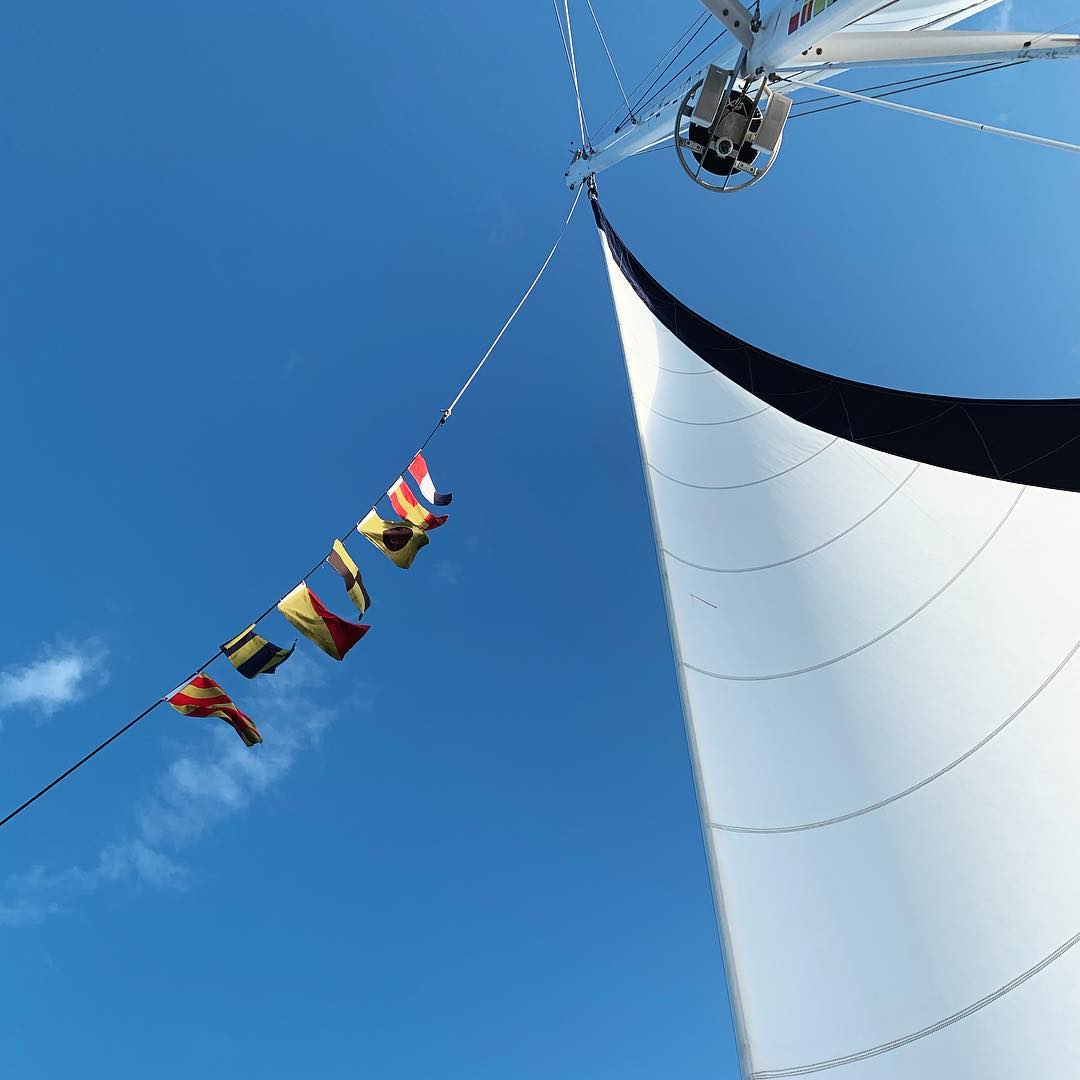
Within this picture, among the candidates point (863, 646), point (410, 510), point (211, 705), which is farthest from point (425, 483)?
point (863, 646)

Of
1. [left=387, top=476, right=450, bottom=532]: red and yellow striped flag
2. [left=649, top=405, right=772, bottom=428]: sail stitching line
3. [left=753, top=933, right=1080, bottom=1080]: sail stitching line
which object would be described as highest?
[left=649, top=405, right=772, bottom=428]: sail stitching line

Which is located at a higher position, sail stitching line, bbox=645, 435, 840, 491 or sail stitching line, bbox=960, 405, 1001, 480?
sail stitching line, bbox=645, 435, 840, 491

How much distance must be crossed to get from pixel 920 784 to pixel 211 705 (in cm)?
498

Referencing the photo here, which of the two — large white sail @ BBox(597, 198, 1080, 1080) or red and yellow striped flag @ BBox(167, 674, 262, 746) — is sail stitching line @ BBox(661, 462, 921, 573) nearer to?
large white sail @ BBox(597, 198, 1080, 1080)

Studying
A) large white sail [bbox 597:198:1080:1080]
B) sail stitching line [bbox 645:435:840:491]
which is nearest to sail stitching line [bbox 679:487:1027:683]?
large white sail [bbox 597:198:1080:1080]

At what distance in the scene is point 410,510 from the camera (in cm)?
708

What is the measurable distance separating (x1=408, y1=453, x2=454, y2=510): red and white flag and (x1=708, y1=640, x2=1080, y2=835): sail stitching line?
446 cm

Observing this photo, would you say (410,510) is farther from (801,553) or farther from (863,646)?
(863,646)

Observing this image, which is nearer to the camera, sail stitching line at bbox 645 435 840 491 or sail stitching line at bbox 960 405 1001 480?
sail stitching line at bbox 960 405 1001 480

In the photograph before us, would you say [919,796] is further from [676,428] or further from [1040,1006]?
[676,428]

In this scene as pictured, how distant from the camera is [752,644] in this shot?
16.3ft

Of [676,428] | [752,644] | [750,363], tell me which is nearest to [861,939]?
[752,644]

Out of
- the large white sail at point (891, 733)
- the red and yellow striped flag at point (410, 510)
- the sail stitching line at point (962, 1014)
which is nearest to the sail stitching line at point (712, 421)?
the large white sail at point (891, 733)

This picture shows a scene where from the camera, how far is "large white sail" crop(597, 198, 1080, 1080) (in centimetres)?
289
